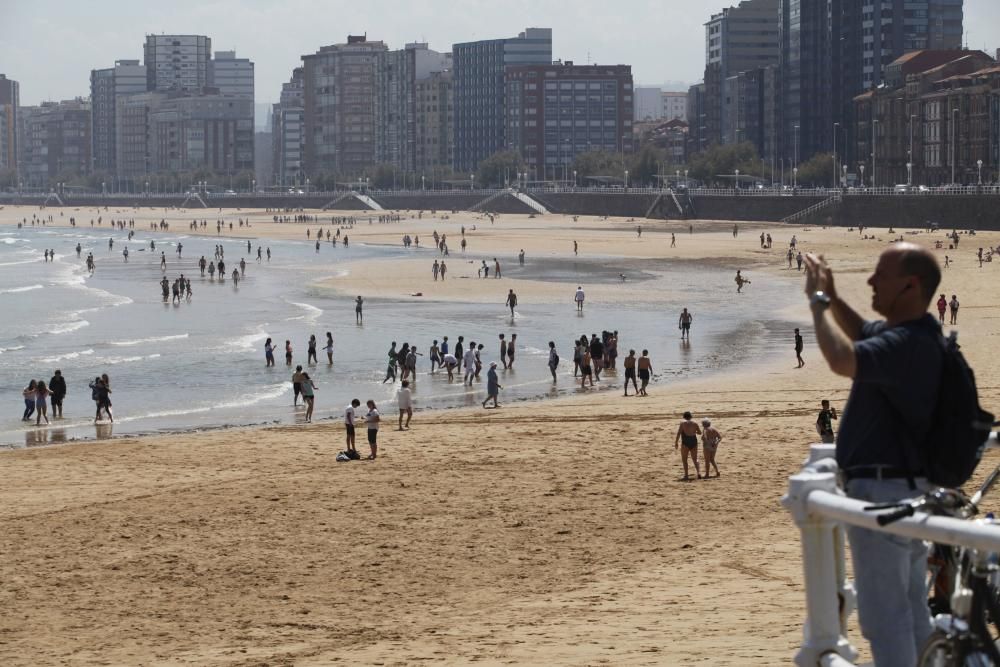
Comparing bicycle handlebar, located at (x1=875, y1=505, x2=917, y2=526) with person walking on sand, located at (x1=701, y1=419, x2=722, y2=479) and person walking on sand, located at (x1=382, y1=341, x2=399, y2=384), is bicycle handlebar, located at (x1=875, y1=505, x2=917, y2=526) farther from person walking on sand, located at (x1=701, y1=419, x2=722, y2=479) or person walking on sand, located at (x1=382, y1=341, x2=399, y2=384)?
person walking on sand, located at (x1=382, y1=341, x2=399, y2=384)

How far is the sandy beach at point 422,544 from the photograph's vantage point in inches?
388

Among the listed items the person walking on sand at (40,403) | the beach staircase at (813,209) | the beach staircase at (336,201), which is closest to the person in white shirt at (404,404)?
the person walking on sand at (40,403)

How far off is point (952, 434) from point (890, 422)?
168 mm

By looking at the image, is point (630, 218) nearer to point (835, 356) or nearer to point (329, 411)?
point (329, 411)

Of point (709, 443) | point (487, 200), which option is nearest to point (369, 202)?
point (487, 200)

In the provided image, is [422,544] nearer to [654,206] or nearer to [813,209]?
[813,209]

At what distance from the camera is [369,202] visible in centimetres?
19312

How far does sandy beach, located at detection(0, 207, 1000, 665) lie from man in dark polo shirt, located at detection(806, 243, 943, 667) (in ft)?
12.6

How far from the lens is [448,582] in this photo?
11961 mm

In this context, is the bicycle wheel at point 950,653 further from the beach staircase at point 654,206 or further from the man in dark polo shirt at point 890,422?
the beach staircase at point 654,206

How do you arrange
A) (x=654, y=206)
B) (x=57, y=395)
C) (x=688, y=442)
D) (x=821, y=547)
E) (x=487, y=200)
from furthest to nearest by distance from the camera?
(x=487, y=200) < (x=654, y=206) < (x=57, y=395) < (x=688, y=442) < (x=821, y=547)

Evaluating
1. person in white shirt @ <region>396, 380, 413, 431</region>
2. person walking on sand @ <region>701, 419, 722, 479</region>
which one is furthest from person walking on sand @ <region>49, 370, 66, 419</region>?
person walking on sand @ <region>701, 419, 722, 479</region>

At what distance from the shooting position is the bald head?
14.2ft

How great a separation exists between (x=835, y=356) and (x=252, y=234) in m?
129
